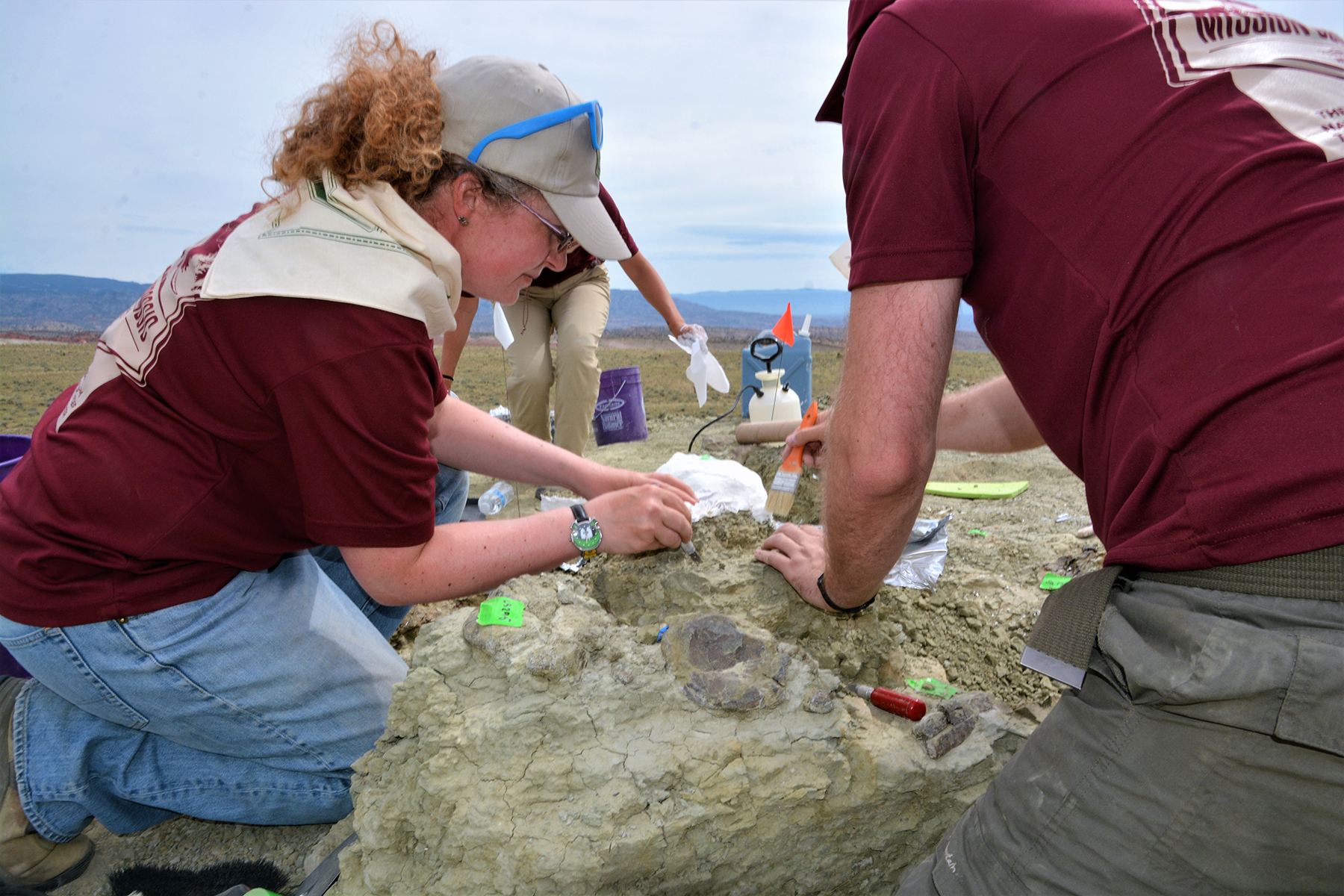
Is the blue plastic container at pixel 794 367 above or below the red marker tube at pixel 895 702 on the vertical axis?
above

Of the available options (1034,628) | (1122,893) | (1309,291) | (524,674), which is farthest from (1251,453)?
(524,674)

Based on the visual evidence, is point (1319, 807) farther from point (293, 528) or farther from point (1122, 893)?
point (293, 528)

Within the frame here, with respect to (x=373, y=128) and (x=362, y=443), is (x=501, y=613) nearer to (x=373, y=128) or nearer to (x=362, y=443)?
(x=362, y=443)

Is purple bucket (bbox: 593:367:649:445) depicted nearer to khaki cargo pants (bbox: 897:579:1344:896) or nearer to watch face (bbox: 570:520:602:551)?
watch face (bbox: 570:520:602:551)

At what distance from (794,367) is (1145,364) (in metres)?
4.66

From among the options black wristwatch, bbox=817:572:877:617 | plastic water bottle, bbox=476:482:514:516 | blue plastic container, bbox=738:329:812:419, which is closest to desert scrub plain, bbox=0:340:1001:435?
blue plastic container, bbox=738:329:812:419

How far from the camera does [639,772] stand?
4.71 ft

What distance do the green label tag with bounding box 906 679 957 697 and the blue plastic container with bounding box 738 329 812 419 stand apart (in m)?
3.61

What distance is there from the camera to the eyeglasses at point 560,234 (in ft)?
5.65

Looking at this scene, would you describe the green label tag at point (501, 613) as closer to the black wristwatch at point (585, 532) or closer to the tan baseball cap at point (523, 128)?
the black wristwatch at point (585, 532)

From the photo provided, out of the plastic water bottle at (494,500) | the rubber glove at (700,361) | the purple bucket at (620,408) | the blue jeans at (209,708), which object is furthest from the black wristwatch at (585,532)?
the purple bucket at (620,408)

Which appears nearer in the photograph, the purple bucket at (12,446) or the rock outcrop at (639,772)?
the rock outcrop at (639,772)

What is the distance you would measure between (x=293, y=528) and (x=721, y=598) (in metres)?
1.05

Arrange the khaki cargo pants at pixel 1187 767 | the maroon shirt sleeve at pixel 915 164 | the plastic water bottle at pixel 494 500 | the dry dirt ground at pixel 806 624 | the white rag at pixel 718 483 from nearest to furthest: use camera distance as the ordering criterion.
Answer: the khaki cargo pants at pixel 1187 767 → the maroon shirt sleeve at pixel 915 164 → the dry dirt ground at pixel 806 624 → the white rag at pixel 718 483 → the plastic water bottle at pixel 494 500
